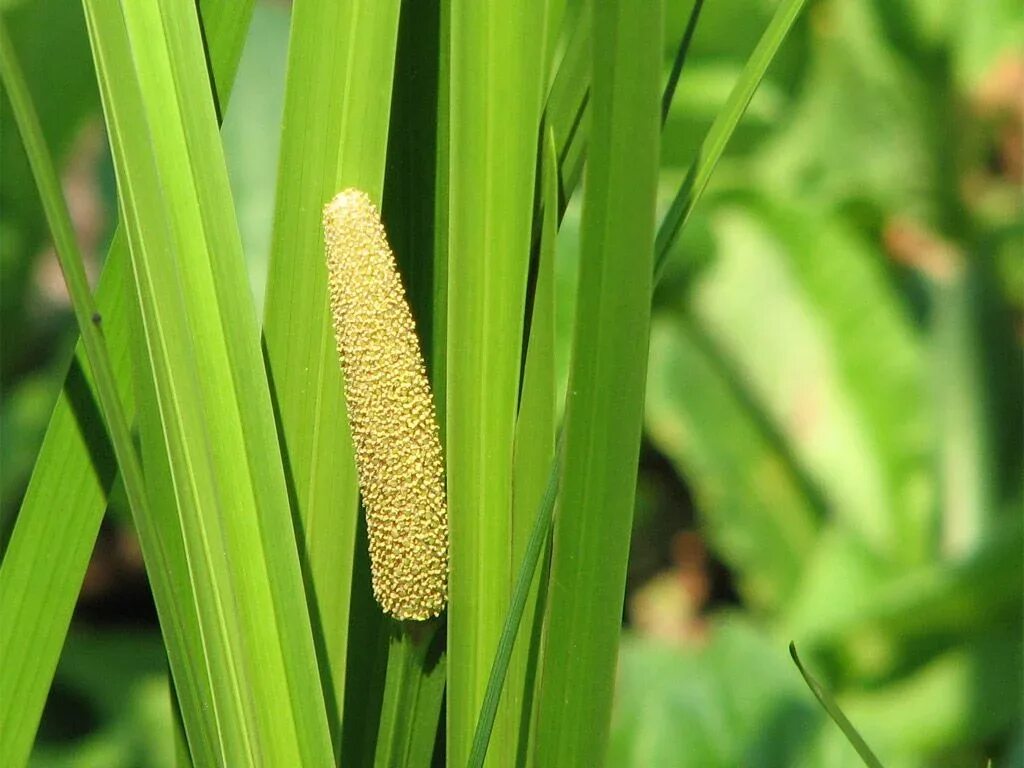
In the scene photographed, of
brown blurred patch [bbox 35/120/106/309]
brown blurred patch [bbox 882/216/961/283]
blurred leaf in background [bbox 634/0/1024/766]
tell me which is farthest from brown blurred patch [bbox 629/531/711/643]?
brown blurred patch [bbox 35/120/106/309]

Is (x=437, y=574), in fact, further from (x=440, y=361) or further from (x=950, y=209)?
(x=950, y=209)

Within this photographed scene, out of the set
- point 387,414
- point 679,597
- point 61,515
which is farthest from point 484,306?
point 679,597

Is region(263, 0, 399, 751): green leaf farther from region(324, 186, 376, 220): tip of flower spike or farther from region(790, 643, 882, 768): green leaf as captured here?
region(790, 643, 882, 768): green leaf

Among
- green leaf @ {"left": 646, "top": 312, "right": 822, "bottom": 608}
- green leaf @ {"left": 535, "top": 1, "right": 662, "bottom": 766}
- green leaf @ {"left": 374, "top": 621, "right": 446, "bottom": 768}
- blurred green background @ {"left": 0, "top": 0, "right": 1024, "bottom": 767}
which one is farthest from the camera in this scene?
green leaf @ {"left": 646, "top": 312, "right": 822, "bottom": 608}

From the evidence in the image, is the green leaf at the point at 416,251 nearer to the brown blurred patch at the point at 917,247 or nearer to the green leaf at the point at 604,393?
the green leaf at the point at 604,393

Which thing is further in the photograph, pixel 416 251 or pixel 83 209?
pixel 83 209

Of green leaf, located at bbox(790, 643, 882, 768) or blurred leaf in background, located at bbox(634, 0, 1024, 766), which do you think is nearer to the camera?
green leaf, located at bbox(790, 643, 882, 768)

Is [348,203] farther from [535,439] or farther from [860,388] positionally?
[860,388]
